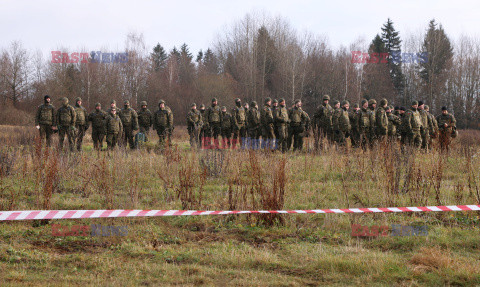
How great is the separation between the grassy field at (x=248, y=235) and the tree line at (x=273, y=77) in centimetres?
2802

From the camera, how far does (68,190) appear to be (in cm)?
820

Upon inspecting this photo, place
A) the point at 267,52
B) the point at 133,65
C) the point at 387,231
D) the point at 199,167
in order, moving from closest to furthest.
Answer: the point at 387,231
the point at 199,167
the point at 133,65
the point at 267,52

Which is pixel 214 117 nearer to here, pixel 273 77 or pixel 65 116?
pixel 65 116

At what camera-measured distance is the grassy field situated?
4.23 meters

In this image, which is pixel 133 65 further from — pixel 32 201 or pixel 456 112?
pixel 32 201

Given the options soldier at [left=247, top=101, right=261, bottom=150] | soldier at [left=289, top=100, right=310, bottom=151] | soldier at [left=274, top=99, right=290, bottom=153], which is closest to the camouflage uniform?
soldier at [left=247, top=101, right=261, bottom=150]

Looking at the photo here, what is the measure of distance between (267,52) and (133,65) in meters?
13.1

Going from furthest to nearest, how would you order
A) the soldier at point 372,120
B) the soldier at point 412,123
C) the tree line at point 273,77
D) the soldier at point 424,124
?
1. the tree line at point 273,77
2. the soldier at point 424,124
3. the soldier at point 372,120
4. the soldier at point 412,123

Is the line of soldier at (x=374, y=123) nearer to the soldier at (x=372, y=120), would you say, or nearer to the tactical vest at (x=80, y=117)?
the soldier at (x=372, y=120)

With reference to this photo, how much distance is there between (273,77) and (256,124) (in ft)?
91.7

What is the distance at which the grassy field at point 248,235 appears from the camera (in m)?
4.23

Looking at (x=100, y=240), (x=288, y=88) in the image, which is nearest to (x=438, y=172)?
(x=100, y=240)

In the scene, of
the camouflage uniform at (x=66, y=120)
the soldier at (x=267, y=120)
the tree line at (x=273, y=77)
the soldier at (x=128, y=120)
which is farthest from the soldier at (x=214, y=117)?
the tree line at (x=273, y=77)

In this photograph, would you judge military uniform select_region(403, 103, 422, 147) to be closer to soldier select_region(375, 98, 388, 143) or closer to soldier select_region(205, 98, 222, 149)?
soldier select_region(375, 98, 388, 143)
